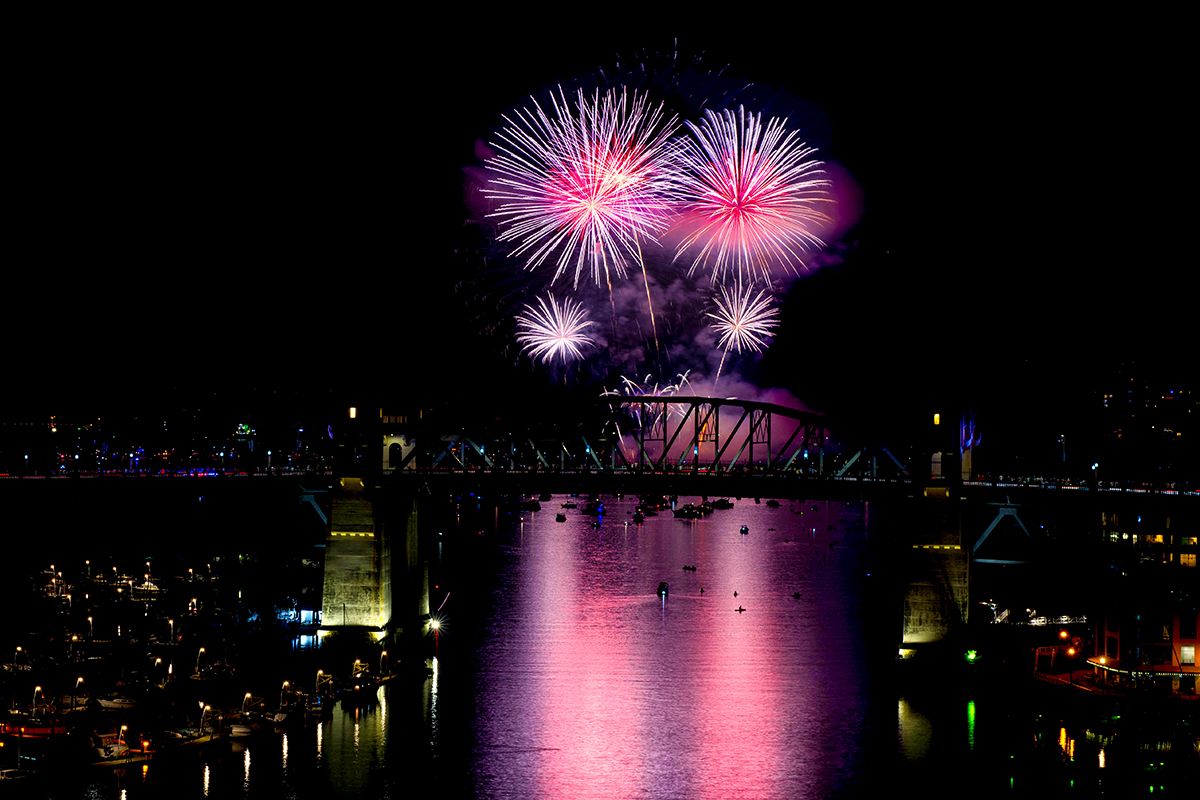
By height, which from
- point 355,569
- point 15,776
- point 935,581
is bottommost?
point 15,776

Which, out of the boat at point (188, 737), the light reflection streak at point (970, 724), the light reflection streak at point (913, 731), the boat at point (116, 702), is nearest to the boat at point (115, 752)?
the boat at point (188, 737)

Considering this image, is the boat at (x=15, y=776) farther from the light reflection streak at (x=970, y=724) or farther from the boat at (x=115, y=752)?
the light reflection streak at (x=970, y=724)

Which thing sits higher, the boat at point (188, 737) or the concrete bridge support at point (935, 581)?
the concrete bridge support at point (935, 581)

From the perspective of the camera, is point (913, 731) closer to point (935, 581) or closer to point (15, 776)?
point (935, 581)

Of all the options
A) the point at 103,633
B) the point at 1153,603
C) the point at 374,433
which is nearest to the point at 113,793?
the point at 374,433

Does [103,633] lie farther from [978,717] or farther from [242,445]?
[242,445]

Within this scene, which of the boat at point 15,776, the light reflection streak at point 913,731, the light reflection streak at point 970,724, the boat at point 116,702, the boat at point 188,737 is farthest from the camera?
the boat at point 116,702

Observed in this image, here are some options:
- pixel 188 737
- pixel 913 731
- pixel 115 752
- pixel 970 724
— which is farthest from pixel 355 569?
pixel 970 724

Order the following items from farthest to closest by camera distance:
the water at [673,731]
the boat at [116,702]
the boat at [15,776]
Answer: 1. the boat at [116,702]
2. the water at [673,731]
3. the boat at [15,776]
